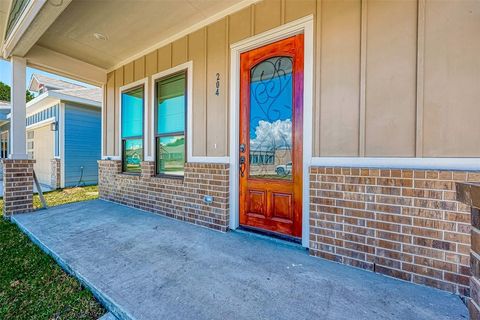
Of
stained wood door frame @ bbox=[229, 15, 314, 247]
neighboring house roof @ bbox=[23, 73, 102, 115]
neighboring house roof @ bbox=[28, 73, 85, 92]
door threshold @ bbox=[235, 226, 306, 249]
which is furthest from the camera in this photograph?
neighboring house roof @ bbox=[28, 73, 85, 92]

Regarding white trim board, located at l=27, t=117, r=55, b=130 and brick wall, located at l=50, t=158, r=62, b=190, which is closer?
brick wall, located at l=50, t=158, r=62, b=190

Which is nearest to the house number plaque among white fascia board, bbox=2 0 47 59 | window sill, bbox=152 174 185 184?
window sill, bbox=152 174 185 184

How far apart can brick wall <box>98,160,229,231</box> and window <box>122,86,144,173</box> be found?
9.0 inches

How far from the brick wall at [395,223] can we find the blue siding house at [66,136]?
7.97 meters

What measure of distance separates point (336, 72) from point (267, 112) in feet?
2.78

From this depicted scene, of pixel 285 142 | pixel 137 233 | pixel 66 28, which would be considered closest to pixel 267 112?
pixel 285 142

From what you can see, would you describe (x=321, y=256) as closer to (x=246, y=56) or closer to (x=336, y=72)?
(x=336, y=72)

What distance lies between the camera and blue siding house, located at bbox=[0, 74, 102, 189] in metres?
6.87

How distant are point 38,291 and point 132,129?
3.21 m

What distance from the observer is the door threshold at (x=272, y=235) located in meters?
2.41

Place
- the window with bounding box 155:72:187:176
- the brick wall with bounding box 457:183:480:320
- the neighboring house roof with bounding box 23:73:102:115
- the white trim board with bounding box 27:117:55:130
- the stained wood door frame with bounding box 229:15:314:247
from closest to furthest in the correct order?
the brick wall with bounding box 457:183:480:320 → the stained wood door frame with bounding box 229:15:314:247 → the window with bounding box 155:72:187:176 → the neighboring house roof with bounding box 23:73:102:115 → the white trim board with bounding box 27:117:55:130

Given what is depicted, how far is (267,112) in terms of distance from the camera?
263cm

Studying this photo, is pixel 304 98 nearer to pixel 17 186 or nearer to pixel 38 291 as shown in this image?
pixel 38 291

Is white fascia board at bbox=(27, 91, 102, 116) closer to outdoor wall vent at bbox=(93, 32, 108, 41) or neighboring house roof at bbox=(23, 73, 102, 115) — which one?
neighboring house roof at bbox=(23, 73, 102, 115)
